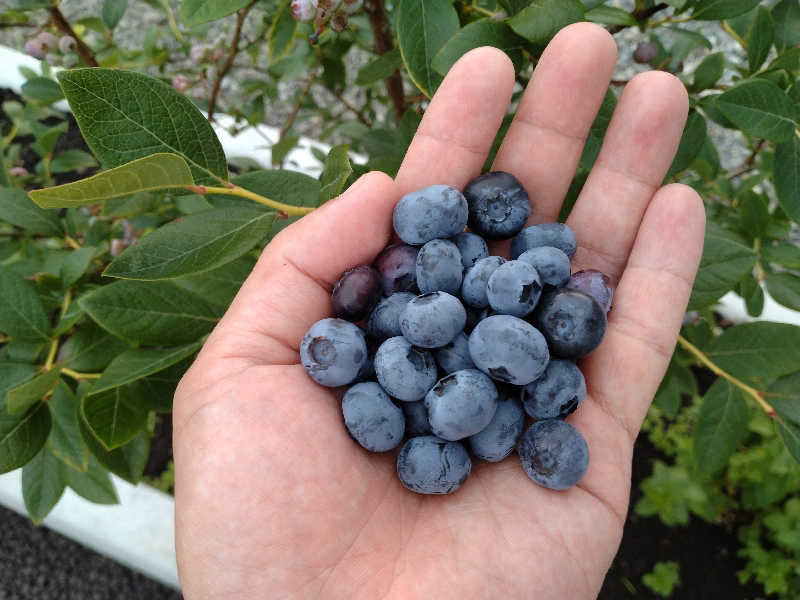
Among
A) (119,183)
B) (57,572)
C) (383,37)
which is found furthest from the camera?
(57,572)

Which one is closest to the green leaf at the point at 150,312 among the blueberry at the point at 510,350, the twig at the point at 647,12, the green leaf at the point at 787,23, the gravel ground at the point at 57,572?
the blueberry at the point at 510,350

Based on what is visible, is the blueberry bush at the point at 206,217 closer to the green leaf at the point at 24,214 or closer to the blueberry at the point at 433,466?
the green leaf at the point at 24,214

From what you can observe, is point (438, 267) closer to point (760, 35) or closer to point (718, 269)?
point (718, 269)

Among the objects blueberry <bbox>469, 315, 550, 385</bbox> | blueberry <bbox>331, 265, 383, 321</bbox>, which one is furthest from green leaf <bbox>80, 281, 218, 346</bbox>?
blueberry <bbox>469, 315, 550, 385</bbox>

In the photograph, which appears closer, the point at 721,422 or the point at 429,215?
the point at 429,215

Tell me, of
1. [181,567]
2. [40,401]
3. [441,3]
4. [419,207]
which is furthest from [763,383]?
[40,401]

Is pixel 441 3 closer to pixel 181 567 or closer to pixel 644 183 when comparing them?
pixel 644 183

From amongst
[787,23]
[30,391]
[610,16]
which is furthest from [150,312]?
[787,23]
